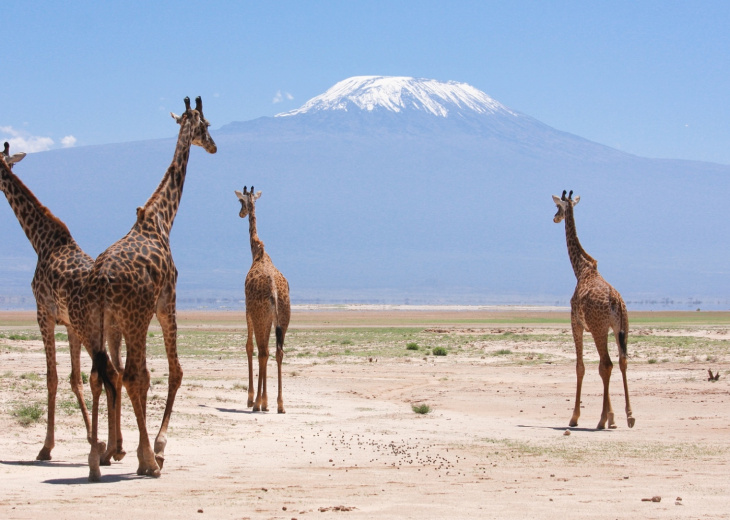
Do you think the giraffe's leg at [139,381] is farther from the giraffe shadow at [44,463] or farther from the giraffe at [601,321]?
the giraffe at [601,321]

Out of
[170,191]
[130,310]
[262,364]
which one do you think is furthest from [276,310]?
[130,310]

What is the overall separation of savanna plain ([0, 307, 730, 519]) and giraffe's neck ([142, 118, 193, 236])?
2.80 metres

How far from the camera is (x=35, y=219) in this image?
1210 cm

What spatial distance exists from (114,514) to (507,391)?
14.1m

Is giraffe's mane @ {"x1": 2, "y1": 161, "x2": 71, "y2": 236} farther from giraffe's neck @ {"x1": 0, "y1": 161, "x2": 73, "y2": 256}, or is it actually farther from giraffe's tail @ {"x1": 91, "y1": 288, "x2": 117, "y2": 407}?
giraffe's tail @ {"x1": 91, "y1": 288, "x2": 117, "y2": 407}

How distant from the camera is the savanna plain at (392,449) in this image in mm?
9258

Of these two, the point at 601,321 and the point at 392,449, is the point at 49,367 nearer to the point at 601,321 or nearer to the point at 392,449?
the point at 392,449

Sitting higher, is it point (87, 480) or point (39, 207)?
point (39, 207)

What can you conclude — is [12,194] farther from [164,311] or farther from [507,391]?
[507,391]

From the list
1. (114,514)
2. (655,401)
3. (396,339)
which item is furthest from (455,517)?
(396,339)

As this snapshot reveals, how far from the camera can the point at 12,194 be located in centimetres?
1230

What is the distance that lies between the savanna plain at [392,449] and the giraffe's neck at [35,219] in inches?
99.6

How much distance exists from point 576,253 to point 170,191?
934cm

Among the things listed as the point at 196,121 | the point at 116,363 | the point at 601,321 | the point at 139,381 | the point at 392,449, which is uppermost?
the point at 196,121
